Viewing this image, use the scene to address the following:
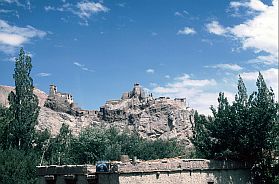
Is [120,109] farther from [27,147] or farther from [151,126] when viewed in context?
[27,147]

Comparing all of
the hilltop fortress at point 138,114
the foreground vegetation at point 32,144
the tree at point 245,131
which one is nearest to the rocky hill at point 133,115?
the hilltop fortress at point 138,114

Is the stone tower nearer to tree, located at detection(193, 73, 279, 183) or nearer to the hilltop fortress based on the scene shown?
the hilltop fortress

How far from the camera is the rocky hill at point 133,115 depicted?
96625mm

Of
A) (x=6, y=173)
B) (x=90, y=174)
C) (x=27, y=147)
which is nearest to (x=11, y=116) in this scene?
(x=27, y=147)

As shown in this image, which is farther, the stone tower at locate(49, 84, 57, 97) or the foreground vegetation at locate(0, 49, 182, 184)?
the stone tower at locate(49, 84, 57, 97)

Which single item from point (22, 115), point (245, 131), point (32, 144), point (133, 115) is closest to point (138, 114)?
point (133, 115)

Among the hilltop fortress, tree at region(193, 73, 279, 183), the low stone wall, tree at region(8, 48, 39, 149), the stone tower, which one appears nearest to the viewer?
A: the low stone wall

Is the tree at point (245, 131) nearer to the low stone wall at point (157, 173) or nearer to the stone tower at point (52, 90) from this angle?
the low stone wall at point (157, 173)

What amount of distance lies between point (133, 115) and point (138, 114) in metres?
1.34

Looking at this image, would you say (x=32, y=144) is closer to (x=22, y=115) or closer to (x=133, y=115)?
(x=22, y=115)

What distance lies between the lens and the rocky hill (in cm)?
9662

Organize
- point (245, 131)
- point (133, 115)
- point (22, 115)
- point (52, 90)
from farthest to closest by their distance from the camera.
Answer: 1. point (52, 90)
2. point (133, 115)
3. point (22, 115)
4. point (245, 131)

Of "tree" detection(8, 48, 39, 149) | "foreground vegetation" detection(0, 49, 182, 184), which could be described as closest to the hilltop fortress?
"foreground vegetation" detection(0, 49, 182, 184)

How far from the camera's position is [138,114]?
100 m
